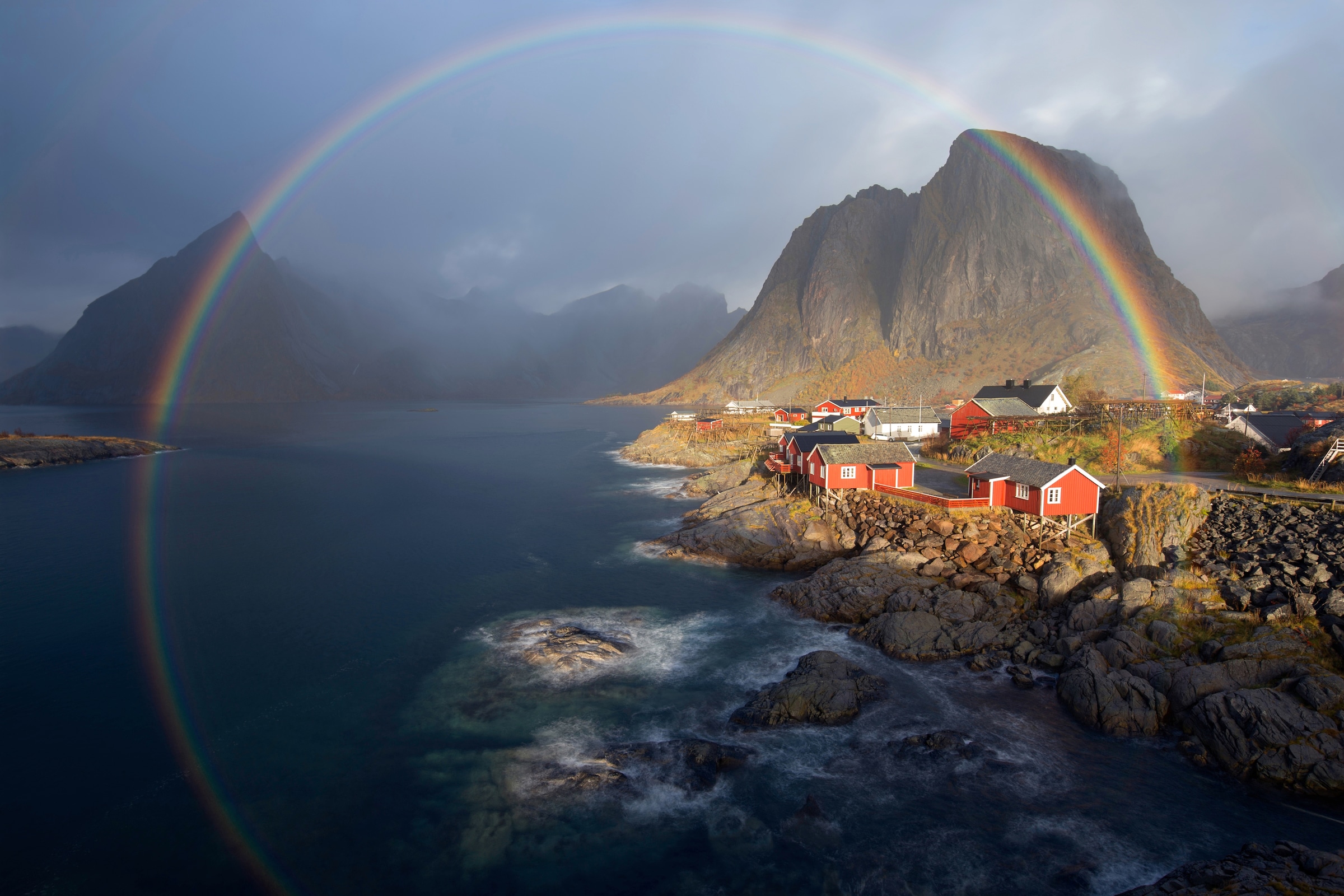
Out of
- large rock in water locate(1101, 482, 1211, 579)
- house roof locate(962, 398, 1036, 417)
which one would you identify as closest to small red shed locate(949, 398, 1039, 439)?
house roof locate(962, 398, 1036, 417)

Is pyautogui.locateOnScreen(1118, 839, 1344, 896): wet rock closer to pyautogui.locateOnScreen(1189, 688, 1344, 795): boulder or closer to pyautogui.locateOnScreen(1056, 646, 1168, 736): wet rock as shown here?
pyautogui.locateOnScreen(1189, 688, 1344, 795): boulder

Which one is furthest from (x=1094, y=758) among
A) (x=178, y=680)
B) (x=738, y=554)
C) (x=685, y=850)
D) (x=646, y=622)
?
(x=178, y=680)

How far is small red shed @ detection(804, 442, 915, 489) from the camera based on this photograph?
43.8 meters

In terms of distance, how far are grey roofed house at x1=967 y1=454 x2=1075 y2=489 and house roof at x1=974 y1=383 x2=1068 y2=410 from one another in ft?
118

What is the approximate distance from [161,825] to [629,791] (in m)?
13.7

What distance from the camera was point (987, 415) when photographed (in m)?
60.8

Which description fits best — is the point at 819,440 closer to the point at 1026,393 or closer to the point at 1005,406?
the point at 1005,406

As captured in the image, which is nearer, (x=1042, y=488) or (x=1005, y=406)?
(x=1042, y=488)

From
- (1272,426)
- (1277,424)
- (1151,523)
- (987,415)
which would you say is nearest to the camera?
(1151,523)

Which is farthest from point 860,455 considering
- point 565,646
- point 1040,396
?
point 1040,396

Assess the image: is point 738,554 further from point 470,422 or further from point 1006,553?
point 470,422

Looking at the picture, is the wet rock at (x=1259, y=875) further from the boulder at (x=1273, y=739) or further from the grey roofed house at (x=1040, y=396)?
the grey roofed house at (x=1040, y=396)

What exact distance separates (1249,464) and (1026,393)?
4041cm

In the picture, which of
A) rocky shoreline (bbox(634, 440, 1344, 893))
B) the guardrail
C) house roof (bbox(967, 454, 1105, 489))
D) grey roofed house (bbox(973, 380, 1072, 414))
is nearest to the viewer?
rocky shoreline (bbox(634, 440, 1344, 893))
